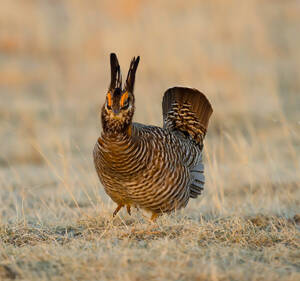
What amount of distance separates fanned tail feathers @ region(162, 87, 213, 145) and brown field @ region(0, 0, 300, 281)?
59cm

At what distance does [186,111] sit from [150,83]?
8.05 m

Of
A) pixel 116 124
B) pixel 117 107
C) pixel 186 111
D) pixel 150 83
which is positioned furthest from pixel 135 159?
pixel 150 83

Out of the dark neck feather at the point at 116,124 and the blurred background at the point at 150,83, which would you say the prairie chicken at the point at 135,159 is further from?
the blurred background at the point at 150,83

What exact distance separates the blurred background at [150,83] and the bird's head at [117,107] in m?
1.33

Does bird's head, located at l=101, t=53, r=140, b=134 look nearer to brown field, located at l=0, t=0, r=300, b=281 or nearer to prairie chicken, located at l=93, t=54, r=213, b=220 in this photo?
prairie chicken, located at l=93, t=54, r=213, b=220

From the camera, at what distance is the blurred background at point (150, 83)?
7246 millimetres

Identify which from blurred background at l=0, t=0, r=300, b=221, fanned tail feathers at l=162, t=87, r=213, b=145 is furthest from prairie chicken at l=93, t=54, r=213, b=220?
blurred background at l=0, t=0, r=300, b=221

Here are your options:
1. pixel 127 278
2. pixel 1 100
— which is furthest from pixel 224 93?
pixel 127 278

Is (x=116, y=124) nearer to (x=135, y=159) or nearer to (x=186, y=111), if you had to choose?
(x=135, y=159)

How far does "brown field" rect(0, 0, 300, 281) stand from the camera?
3.66 m

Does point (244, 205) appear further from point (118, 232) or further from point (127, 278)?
point (127, 278)

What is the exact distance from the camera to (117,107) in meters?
4.35

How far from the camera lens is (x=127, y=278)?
3213 mm

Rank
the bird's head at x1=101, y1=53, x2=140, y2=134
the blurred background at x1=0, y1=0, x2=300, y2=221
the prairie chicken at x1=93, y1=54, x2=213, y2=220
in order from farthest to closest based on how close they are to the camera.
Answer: the blurred background at x1=0, y1=0, x2=300, y2=221
the prairie chicken at x1=93, y1=54, x2=213, y2=220
the bird's head at x1=101, y1=53, x2=140, y2=134
